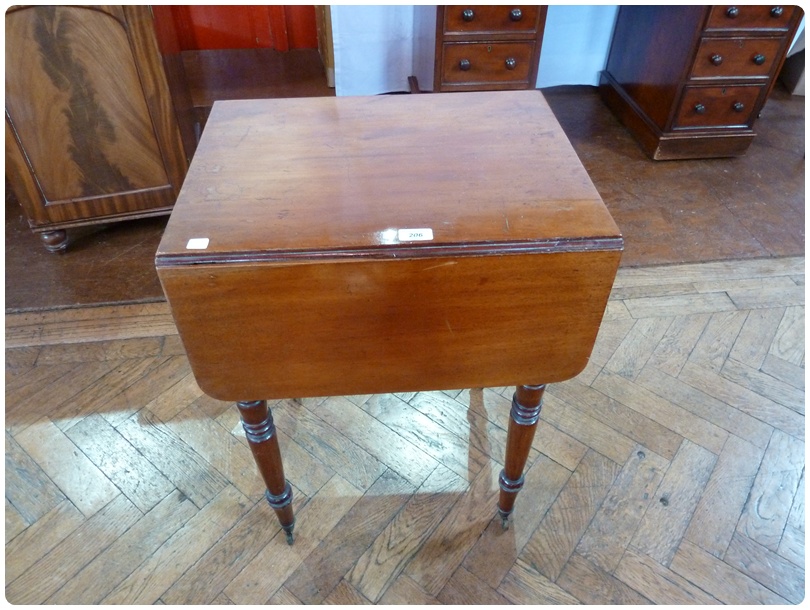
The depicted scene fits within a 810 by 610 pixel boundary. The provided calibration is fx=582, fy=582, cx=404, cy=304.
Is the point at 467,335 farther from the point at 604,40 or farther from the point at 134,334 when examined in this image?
the point at 604,40

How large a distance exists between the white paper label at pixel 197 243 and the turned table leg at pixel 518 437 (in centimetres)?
56

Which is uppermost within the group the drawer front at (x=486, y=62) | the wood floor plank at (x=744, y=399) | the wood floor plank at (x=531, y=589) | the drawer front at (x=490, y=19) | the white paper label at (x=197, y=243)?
the white paper label at (x=197, y=243)

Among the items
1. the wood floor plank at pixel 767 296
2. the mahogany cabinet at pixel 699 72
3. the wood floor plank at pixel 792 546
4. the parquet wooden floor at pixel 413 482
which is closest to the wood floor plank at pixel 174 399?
the parquet wooden floor at pixel 413 482

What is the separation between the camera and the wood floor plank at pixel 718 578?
3.85 feet

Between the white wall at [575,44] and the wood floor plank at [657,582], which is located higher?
the white wall at [575,44]

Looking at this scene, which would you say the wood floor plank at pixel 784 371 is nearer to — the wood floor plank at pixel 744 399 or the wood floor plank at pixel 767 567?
the wood floor plank at pixel 744 399

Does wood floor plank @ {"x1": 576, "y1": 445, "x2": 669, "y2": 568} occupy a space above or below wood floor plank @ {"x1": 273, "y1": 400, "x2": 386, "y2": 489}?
above

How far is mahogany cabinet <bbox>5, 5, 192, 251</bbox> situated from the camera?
152 cm

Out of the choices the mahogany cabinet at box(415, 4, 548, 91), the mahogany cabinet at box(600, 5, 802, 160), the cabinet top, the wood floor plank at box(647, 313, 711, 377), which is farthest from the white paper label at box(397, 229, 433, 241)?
the mahogany cabinet at box(600, 5, 802, 160)

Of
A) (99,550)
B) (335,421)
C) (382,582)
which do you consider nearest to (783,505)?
(382,582)

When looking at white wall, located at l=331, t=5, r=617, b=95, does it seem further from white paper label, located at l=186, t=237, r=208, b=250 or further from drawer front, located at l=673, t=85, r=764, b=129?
white paper label, located at l=186, t=237, r=208, b=250

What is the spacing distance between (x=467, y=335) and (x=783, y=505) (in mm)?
969

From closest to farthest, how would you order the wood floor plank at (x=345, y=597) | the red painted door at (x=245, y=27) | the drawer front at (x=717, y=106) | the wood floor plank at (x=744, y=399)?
the wood floor plank at (x=345, y=597)
the wood floor plank at (x=744, y=399)
the drawer front at (x=717, y=106)
the red painted door at (x=245, y=27)

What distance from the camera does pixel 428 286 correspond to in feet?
2.61
